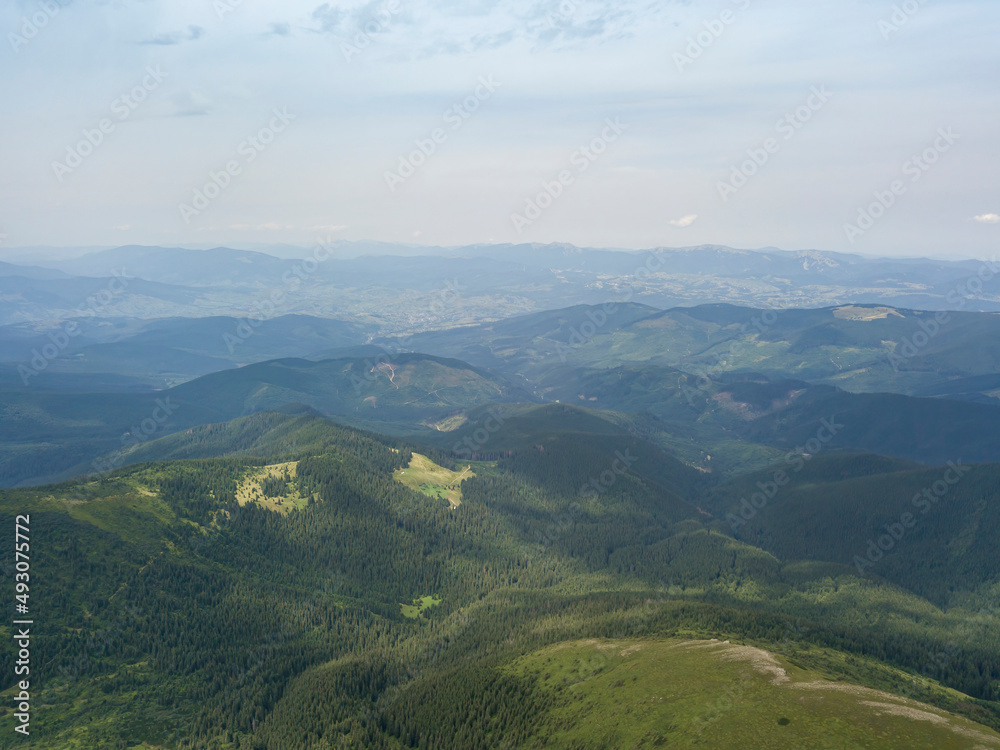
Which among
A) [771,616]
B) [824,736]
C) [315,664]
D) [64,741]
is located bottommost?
[315,664]

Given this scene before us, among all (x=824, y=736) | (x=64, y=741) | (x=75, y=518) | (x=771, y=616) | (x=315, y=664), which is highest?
(x=824, y=736)

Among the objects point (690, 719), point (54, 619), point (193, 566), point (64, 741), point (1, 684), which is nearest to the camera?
point (690, 719)

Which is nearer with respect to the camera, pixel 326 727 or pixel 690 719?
pixel 690 719

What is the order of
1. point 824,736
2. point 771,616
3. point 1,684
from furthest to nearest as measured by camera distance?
1. point 771,616
2. point 1,684
3. point 824,736

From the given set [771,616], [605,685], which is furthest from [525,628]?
[771,616]

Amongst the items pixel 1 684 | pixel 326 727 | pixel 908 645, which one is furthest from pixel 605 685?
pixel 1 684

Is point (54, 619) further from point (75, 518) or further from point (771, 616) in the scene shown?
point (771, 616)

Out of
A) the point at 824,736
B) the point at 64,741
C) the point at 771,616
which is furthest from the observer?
the point at 771,616

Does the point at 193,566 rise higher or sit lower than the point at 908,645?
higher

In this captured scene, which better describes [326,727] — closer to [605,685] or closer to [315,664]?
[315,664]
